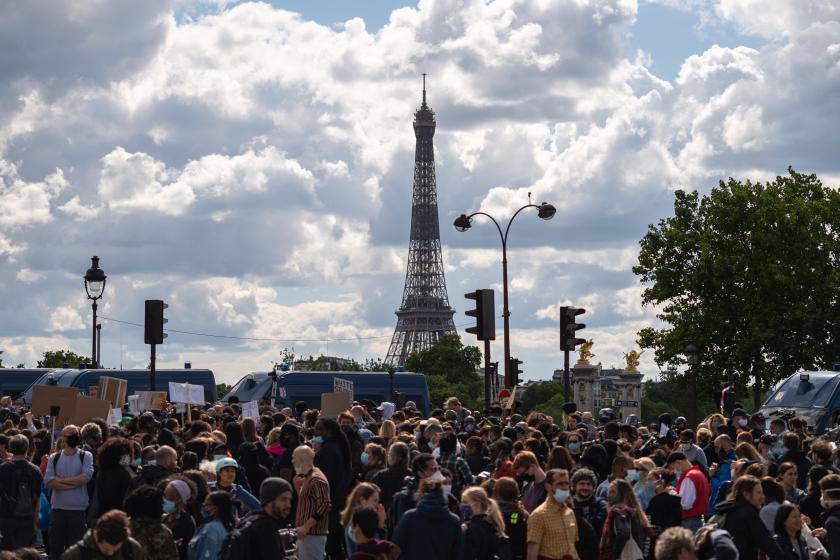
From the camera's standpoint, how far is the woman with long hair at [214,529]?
428 inches

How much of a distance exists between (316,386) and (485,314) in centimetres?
1662

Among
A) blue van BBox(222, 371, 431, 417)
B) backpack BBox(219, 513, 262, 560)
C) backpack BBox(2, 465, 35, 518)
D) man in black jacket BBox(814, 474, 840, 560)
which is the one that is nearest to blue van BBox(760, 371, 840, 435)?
man in black jacket BBox(814, 474, 840, 560)

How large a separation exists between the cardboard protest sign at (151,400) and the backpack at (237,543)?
1628cm

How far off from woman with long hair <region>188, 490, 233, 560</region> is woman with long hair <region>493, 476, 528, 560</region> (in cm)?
262

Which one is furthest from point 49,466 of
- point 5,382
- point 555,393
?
point 555,393

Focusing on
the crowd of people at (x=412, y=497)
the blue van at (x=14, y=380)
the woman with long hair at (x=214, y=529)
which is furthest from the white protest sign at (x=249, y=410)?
the blue van at (x=14, y=380)

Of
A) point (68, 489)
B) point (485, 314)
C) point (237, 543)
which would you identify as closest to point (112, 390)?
point (485, 314)

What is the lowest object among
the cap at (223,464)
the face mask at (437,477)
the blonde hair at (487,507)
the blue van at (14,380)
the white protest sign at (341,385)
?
the blonde hair at (487,507)

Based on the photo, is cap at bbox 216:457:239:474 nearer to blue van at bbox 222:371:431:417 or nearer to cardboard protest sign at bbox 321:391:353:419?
cardboard protest sign at bbox 321:391:353:419

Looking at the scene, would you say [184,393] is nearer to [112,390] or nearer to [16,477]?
[112,390]

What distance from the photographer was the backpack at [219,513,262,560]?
1059 centimetres

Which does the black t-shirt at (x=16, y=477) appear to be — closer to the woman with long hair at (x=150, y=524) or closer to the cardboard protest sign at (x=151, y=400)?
the woman with long hair at (x=150, y=524)

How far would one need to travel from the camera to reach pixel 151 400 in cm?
2730

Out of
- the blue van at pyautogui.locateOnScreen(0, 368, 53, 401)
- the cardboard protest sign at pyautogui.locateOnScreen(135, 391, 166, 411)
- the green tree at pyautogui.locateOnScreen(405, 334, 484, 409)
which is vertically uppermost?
the green tree at pyautogui.locateOnScreen(405, 334, 484, 409)
